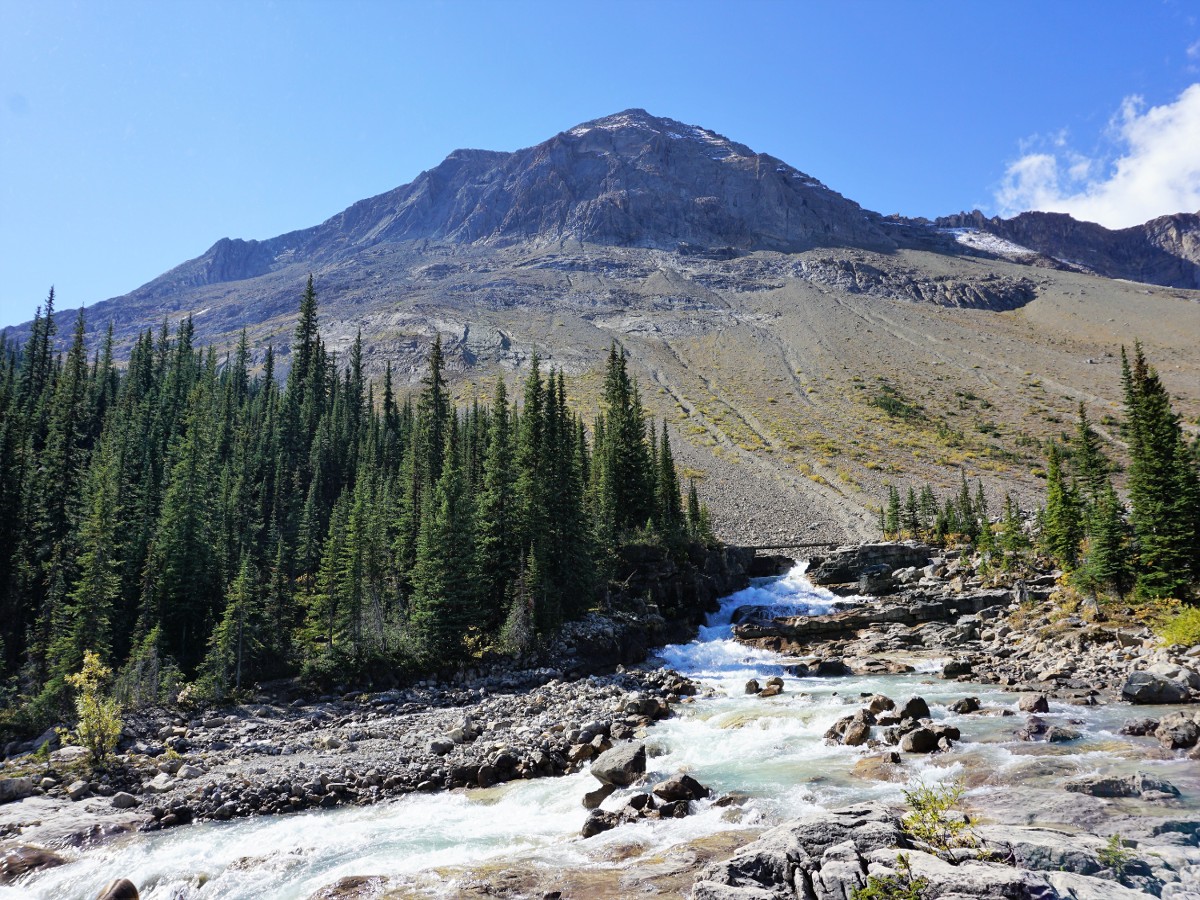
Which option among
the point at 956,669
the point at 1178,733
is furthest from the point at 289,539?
the point at 1178,733

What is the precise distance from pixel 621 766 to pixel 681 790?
7.83ft

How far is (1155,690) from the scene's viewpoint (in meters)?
22.0

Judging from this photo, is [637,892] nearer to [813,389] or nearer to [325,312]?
[813,389]

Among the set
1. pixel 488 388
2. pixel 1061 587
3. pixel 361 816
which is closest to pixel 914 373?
Answer: pixel 488 388

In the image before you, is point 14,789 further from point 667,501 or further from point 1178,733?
point 667,501

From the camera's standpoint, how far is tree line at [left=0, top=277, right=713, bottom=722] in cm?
3341

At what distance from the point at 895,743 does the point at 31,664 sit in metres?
36.3

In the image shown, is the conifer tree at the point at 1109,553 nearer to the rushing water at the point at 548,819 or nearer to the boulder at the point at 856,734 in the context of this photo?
the rushing water at the point at 548,819

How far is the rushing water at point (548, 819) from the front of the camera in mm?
13609

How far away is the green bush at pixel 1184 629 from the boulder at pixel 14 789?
39190 millimetres

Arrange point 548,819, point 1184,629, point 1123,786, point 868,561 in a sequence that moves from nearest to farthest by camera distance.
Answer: point 1123,786, point 548,819, point 1184,629, point 868,561

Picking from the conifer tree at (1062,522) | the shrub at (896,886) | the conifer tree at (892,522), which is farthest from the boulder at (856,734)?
the conifer tree at (892,522)

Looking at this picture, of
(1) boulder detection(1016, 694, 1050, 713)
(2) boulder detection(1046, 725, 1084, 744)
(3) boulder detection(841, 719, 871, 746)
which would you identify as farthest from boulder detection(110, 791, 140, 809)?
(1) boulder detection(1016, 694, 1050, 713)

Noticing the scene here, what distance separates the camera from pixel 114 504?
4141cm
